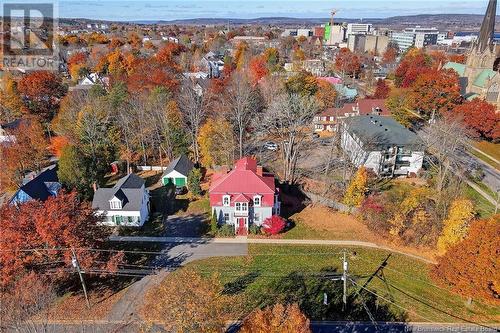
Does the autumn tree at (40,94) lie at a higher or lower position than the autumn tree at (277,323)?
higher

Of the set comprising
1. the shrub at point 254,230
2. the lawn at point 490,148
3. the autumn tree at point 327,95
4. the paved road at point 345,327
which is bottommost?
the paved road at point 345,327

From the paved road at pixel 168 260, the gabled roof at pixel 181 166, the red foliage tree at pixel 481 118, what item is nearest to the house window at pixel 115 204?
the paved road at pixel 168 260

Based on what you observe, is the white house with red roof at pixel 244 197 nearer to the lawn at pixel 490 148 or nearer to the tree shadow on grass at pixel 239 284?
the tree shadow on grass at pixel 239 284

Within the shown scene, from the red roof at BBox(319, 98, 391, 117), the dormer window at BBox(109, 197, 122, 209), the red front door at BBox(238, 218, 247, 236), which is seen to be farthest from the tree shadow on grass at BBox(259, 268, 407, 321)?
the red roof at BBox(319, 98, 391, 117)

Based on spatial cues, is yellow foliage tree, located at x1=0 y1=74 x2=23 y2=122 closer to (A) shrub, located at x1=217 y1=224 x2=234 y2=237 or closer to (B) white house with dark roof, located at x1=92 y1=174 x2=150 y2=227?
(B) white house with dark roof, located at x1=92 y1=174 x2=150 y2=227

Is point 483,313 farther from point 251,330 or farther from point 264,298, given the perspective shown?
point 251,330

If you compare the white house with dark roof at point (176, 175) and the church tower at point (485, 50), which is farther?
the church tower at point (485, 50)

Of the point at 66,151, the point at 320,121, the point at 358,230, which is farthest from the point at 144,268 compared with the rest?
the point at 320,121
